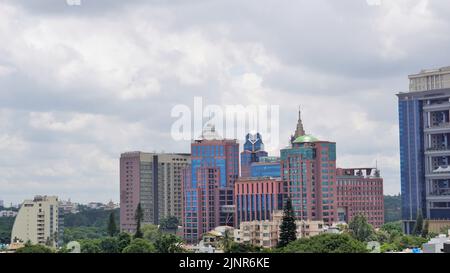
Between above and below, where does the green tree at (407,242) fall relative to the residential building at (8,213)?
below

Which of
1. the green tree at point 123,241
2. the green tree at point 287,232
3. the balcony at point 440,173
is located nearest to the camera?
the green tree at point 287,232

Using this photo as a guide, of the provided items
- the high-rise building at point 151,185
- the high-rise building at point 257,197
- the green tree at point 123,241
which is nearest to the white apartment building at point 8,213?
the high-rise building at point 151,185

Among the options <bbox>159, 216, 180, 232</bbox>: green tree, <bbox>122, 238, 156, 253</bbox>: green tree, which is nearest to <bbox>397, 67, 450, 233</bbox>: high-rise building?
<bbox>159, 216, 180, 232</bbox>: green tree

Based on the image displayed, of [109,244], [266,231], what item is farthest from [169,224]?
[109,244]

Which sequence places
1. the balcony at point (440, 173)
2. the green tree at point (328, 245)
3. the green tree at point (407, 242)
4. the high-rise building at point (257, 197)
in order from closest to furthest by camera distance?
the green tree at point (328, 245) → the green tree at point (407, 242) → the balcony at point (440, 173) → the high-rise building at point (257, 197)

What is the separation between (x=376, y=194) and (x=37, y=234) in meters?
13.6

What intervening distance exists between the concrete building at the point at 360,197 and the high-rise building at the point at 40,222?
11.2m

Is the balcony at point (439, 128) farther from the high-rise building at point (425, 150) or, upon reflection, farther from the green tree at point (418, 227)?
the green tree at point (418, 227)

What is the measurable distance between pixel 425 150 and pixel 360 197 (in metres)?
4.14

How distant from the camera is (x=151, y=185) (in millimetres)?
37375

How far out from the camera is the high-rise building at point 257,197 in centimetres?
3409

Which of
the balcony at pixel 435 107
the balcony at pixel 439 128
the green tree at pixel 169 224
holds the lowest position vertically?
the green tree at pixel 169 224

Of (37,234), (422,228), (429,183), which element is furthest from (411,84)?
(37,234)

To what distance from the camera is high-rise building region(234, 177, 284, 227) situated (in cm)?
3409
